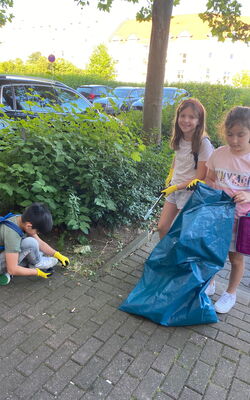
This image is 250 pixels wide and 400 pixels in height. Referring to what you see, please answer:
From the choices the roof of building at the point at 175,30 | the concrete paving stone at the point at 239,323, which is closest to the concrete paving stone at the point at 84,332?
the concrete paving stone at the point at 239,323

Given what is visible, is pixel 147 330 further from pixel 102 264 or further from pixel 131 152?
pixel 131 152

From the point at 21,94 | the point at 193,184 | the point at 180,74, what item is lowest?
the point at 193,184

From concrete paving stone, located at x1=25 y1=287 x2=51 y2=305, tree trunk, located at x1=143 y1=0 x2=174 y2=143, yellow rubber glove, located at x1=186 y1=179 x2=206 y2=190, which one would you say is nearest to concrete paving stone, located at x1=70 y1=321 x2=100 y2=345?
concrete paving stone, located at x1=25 y1=287 x2=51 y2=305

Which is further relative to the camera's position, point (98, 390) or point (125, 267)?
point (125, 267)

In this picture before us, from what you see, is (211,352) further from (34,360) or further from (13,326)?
(13,326)

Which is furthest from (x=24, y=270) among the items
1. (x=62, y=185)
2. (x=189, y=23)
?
(x=189, y=23)

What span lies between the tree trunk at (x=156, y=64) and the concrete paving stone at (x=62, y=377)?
13.1ft

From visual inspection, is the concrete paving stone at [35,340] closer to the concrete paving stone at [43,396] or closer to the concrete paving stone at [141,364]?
the concrete paving stone at [43,396]

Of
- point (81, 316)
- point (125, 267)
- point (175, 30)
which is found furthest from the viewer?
point (175, 30)

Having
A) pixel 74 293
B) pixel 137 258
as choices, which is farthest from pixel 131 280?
pixel 74 293

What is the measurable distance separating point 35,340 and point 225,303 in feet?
5.06

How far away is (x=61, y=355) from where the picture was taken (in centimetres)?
208

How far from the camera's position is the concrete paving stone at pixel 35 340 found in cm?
212

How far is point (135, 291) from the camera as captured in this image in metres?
2.54
